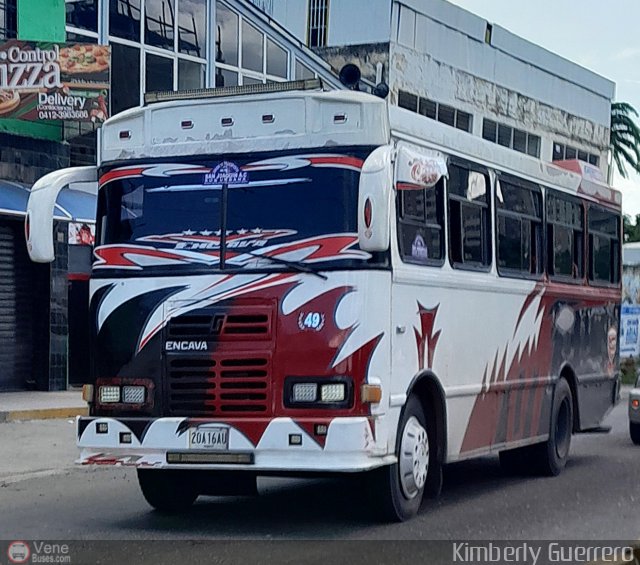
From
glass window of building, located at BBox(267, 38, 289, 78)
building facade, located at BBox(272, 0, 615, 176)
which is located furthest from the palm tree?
glass window of building, located at BBox(267, 38, 289, 78)

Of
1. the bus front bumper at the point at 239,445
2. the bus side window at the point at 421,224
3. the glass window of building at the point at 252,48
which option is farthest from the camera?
the glass window of building at the point at 252,48

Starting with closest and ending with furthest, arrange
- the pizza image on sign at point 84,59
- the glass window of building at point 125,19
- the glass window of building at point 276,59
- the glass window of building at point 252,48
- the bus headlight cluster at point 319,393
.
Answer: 1. the bus headlight cluster at point 319,393
2. the pizza image on sign at point 84,59
3. the glass window of building at point 125,19
4. the glass window of building at point 252,48
5. the glass window of building at point 276,59

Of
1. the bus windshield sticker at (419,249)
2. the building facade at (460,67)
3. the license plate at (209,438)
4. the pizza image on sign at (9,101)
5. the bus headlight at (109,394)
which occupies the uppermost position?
the building facade at (460,67)

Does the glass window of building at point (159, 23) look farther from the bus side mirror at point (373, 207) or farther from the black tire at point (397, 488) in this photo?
the bus side mirror at point (373, 207)

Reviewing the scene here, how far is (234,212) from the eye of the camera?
938 cm

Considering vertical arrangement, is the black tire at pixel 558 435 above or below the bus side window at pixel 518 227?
below

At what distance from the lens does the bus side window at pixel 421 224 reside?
9594mm

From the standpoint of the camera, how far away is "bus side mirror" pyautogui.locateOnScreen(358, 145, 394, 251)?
8586 mm

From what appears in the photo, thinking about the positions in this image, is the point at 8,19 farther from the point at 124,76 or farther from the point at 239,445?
the point at 239,445

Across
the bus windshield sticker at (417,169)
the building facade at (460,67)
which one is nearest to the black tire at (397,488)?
the bus windshield sticker at (417,169)

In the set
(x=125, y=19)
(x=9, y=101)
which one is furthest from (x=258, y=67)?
(x=9, y=101)

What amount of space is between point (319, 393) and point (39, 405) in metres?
10.2

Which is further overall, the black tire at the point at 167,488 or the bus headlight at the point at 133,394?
the black tire at the point at 167,488

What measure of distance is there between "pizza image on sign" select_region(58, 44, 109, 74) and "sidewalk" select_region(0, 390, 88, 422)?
204 inches
